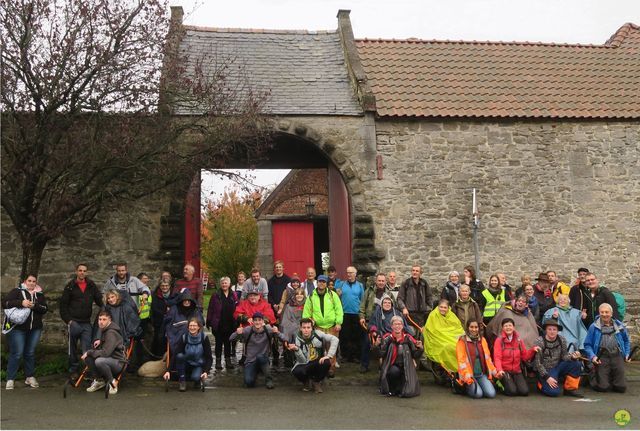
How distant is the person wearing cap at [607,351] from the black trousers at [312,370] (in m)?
3.77

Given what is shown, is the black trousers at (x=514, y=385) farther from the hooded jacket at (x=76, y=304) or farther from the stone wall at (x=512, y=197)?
the hooded jacket at (x=76, y=304)

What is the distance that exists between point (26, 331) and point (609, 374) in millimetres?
8058

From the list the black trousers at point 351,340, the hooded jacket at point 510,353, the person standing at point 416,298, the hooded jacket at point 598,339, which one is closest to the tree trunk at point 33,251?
the black trousers at point 351,340

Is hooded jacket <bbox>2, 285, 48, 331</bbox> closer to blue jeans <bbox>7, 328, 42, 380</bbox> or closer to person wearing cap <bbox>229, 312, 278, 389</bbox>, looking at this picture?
blue jeans <bbox>7, 328, 42, 380</bbox>

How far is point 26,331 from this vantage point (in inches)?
342

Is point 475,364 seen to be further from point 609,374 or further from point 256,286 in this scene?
point 256,286

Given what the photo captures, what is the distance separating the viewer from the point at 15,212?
30.9ft

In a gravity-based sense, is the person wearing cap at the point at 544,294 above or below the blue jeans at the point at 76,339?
above

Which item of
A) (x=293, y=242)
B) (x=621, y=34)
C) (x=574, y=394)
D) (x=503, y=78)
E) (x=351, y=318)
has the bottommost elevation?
(x=574, y=394)

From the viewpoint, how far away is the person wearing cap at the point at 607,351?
8.90 meters

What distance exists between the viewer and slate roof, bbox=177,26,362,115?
44.3 ft

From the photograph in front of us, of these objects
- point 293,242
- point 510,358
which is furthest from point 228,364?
point 293,242

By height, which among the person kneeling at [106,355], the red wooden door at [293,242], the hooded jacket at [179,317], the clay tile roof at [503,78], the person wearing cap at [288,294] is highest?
the clay tile roof at [503,78]

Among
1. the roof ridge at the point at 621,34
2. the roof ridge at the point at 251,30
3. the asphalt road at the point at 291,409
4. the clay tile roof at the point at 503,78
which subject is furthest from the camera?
the roof ridge at the point at 621,34
